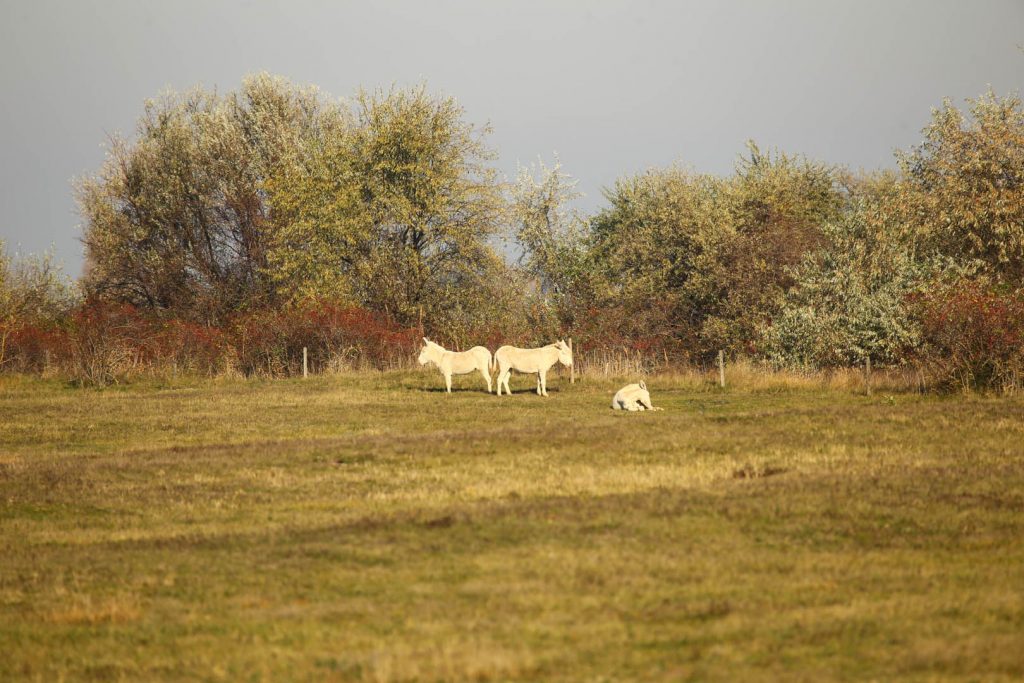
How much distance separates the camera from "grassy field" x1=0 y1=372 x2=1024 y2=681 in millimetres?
9477

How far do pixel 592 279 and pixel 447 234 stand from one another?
291 inches

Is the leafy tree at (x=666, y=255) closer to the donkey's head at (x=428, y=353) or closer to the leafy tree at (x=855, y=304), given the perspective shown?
the leafy tree at (x=855, y=304)

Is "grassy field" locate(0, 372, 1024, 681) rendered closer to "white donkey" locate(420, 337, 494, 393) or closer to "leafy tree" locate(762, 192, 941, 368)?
"leafy tree" locate(762, 192, 941, 368)

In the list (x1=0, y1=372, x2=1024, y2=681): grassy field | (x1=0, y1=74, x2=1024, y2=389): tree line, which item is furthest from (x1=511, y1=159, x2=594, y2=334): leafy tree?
(x1=0, y1=372, x2=1024, y2=681): grassy field

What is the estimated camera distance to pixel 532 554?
1291 cm

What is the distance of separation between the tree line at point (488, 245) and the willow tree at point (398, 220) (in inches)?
4.6

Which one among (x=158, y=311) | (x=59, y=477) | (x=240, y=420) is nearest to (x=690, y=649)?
(x=59, y=477)

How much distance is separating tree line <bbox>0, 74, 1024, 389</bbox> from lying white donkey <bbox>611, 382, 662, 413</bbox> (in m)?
8.52

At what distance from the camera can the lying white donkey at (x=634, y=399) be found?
104ft

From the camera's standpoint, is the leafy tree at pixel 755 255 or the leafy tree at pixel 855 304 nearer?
the leafy tree at pixel 855 304

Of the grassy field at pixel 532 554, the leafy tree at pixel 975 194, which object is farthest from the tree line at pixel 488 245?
the grassy field at pixel 532 554

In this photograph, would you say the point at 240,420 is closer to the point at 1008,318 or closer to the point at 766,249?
the point at 1008,318

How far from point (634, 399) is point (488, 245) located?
103ft

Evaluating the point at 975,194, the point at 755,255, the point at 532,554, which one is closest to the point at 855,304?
the point at 975,194
